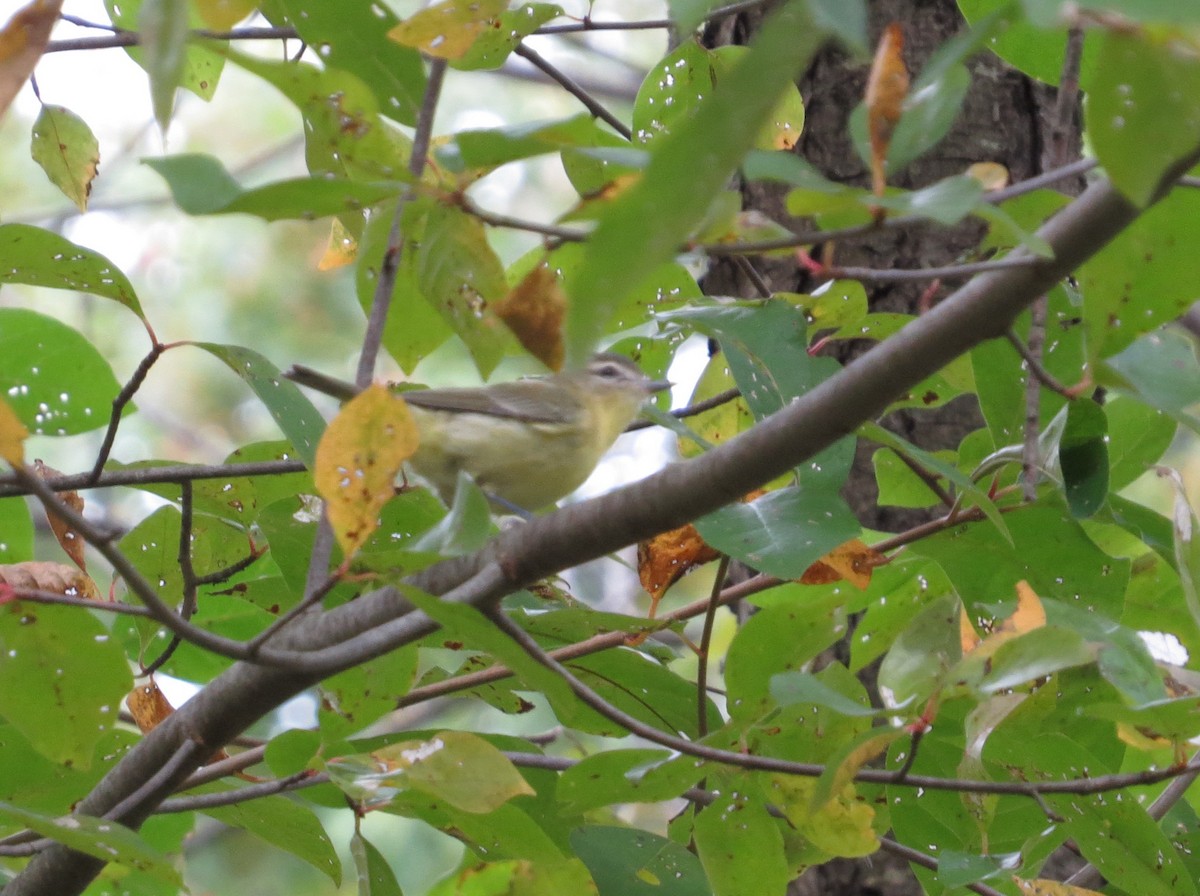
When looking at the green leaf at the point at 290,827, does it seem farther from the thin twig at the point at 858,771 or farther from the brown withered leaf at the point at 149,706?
the thin twig at the point at 858,771

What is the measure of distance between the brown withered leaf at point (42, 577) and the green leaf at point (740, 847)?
0.97 metres

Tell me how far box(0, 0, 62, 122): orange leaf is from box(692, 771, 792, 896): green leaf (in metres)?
1.33

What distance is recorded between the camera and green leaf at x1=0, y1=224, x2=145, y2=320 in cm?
206

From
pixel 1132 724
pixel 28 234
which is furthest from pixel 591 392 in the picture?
pixel 1132 724

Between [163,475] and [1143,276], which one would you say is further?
[163,475]

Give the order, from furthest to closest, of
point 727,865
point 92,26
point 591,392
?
point 591,392
point 92,26
point 727,865

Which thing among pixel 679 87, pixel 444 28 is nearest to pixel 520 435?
pixel 679 87

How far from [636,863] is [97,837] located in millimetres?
870

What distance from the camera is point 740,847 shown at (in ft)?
6.22

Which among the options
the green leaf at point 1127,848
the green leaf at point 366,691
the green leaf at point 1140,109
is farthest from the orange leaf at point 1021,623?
the green leaf at point 366,691

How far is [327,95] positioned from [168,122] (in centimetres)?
38

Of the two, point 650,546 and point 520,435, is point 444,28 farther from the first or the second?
point 520,435

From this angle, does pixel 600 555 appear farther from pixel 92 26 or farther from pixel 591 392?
pixel 591 392

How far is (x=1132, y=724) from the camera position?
5.84ft
